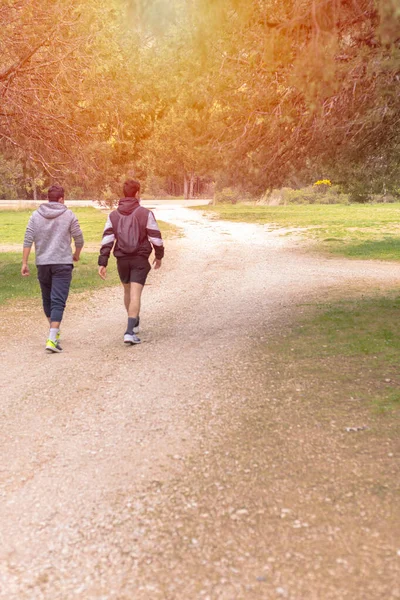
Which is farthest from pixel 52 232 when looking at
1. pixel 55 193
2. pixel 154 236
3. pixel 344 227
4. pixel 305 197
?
pixel 305 197

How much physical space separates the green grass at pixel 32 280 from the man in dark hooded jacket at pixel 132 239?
17.3 ft

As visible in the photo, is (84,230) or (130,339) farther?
(84,230)

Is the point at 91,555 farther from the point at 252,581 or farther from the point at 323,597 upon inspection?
the point at 323,597

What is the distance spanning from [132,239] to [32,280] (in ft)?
26.8

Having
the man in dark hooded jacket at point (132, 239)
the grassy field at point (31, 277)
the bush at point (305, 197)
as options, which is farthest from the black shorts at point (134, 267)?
the bush at point (305, 197)

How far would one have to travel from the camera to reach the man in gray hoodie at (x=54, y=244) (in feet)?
28.5

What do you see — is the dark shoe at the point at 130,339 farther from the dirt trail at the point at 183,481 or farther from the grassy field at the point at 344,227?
the grassy field at the point at 344,227

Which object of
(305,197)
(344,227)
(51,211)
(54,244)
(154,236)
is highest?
(51,211)

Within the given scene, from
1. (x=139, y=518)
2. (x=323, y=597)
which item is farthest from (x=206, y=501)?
(x=323, y=597)

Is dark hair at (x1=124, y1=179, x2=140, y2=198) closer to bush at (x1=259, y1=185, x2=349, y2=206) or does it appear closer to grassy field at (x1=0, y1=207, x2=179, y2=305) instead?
grassy field at (x1=0, y1=207, x2=179, y2=305)

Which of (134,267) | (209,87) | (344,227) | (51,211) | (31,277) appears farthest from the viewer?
(344,227)

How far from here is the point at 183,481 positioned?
15.2ft

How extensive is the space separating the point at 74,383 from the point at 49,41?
8.25 meters

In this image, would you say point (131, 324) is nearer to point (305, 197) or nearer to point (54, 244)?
point (54, 244)
